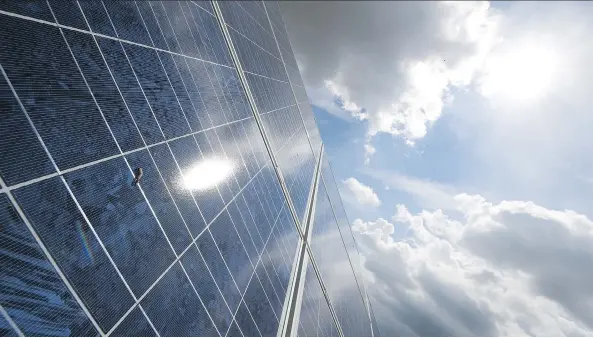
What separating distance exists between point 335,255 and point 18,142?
2057cm

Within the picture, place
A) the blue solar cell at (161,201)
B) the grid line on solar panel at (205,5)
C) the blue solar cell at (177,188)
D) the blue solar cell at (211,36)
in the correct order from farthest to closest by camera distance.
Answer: the grid line on solar panel at (205,5), the blue solar cell at (211,36), the blue solar cell at (177,188), the blue solar cell at (161,201)

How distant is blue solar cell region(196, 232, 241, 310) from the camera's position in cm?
657

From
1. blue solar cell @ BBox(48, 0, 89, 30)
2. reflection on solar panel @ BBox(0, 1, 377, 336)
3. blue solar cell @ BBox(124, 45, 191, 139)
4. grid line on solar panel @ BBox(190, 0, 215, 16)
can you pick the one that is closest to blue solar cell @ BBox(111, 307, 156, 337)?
reflection on solar panel @ BBox(0, 1, 377, 336)

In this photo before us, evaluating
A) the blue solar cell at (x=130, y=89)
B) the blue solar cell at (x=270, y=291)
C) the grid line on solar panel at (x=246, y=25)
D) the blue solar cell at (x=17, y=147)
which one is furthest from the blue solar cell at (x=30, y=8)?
the grid line on solar panel at (x=246, y=25)

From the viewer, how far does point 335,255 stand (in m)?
22.5

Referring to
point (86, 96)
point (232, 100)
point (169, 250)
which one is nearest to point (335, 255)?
point (232, 100)

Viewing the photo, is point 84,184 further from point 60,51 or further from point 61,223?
point 60,51

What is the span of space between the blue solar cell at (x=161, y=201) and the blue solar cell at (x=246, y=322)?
2.26m

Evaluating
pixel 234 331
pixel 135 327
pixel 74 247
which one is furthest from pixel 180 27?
pixel 234 331

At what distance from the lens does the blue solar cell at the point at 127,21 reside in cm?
576

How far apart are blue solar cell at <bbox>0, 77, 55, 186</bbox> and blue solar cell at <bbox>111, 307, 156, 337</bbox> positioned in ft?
6.54

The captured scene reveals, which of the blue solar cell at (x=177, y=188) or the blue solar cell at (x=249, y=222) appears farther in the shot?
the blue solar cell at (x=249, y=222)

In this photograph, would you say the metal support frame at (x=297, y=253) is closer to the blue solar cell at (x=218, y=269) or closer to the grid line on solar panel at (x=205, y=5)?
the grid line on solar panel at (x=205, y=5)

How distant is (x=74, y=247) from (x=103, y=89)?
2370 mm
